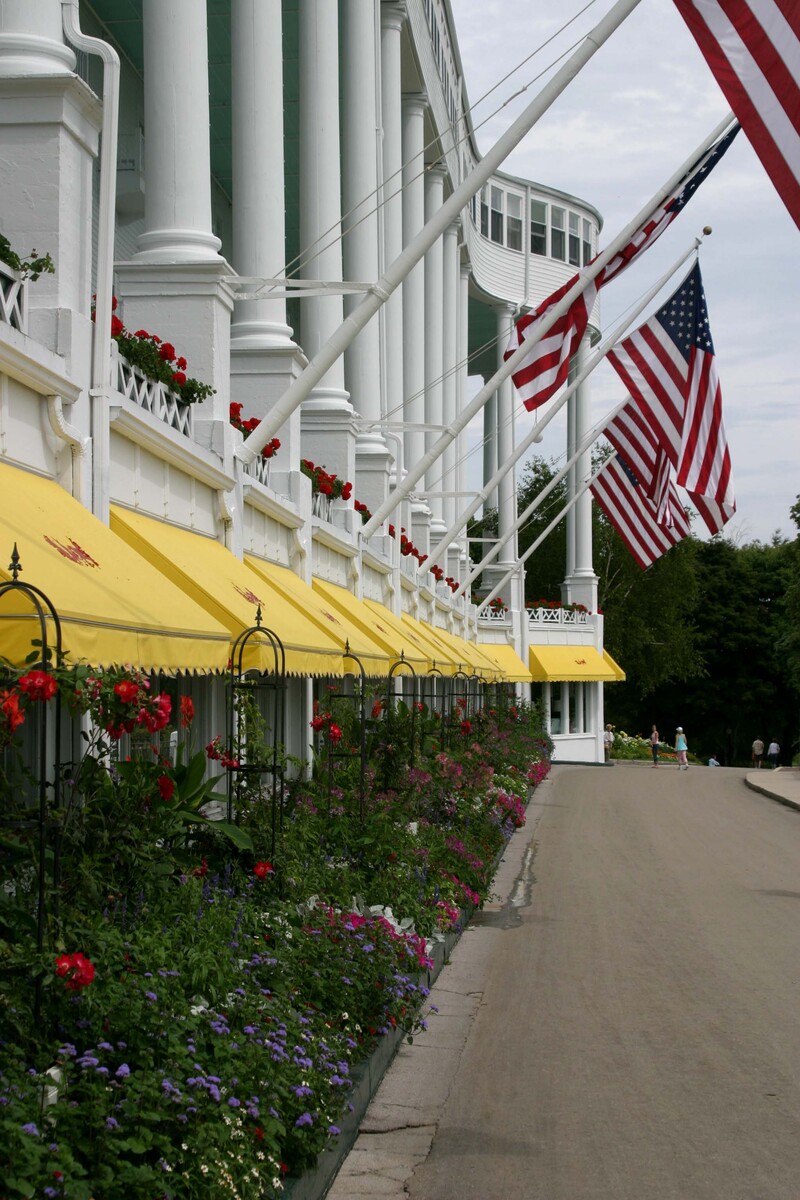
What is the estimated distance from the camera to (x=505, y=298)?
198ft

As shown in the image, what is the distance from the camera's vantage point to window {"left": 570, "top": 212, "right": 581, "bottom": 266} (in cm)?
6481

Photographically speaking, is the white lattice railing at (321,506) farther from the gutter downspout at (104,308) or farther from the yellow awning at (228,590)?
the gutter downspout at (104,308)

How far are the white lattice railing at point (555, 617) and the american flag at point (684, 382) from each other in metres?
35.1

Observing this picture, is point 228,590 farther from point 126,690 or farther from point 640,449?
point 640,449

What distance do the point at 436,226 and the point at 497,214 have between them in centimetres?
4803

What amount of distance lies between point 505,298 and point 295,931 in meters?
54.1

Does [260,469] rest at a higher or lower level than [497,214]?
lower

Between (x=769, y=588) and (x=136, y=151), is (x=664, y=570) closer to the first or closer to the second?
(x=769, y=588)

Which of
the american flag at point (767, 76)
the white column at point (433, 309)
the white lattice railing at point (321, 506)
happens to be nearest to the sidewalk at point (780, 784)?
the white column at point (433, 309)

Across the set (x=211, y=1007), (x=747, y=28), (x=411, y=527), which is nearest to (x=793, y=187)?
(x=747, y=28)

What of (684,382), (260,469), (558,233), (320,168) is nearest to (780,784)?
(684,382)

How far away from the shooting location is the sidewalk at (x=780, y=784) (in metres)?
33.4

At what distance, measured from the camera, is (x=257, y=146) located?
17.7 m

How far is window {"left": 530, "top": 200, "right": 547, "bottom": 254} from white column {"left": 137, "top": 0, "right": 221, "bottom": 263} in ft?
162
